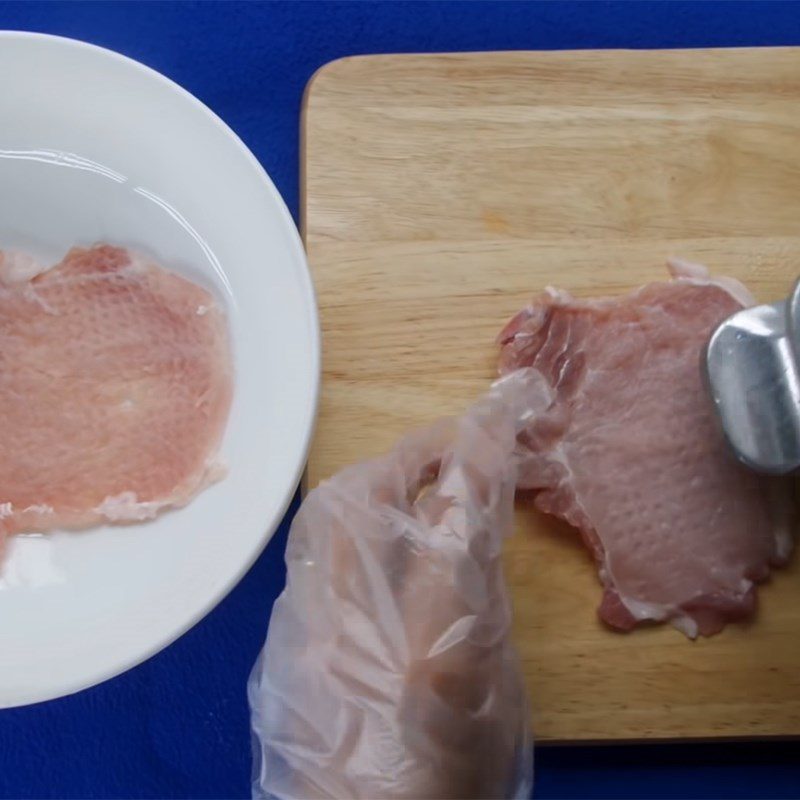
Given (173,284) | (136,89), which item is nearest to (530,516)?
(173,284)

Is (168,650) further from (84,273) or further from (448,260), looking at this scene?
(448,260)

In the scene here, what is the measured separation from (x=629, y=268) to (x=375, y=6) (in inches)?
20.0

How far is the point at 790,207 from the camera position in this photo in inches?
39.8

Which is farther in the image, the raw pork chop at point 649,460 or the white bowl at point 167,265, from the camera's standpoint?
the raw pork chop at point 649,460

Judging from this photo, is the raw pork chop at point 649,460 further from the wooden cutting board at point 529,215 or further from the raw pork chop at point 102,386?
the raw pork chop at point 102,386

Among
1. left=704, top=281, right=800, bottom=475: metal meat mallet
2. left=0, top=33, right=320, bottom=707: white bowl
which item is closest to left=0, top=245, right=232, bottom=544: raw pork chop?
left=0, top=33, right=320, bottom=707: white bowl

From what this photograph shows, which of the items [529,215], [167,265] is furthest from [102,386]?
[529,215]

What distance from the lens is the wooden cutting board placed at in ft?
3.15

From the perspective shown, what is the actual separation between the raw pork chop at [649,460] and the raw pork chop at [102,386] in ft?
1.15

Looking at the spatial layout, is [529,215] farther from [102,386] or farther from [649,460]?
[102,386]

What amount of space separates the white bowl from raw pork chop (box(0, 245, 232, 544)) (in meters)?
0.02

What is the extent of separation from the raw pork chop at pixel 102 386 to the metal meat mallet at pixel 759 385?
0.52 meters

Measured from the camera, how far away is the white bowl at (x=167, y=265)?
82 cm

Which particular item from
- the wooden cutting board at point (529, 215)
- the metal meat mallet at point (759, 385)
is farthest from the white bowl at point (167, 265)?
the metal meat mallet at point (759, 385)
